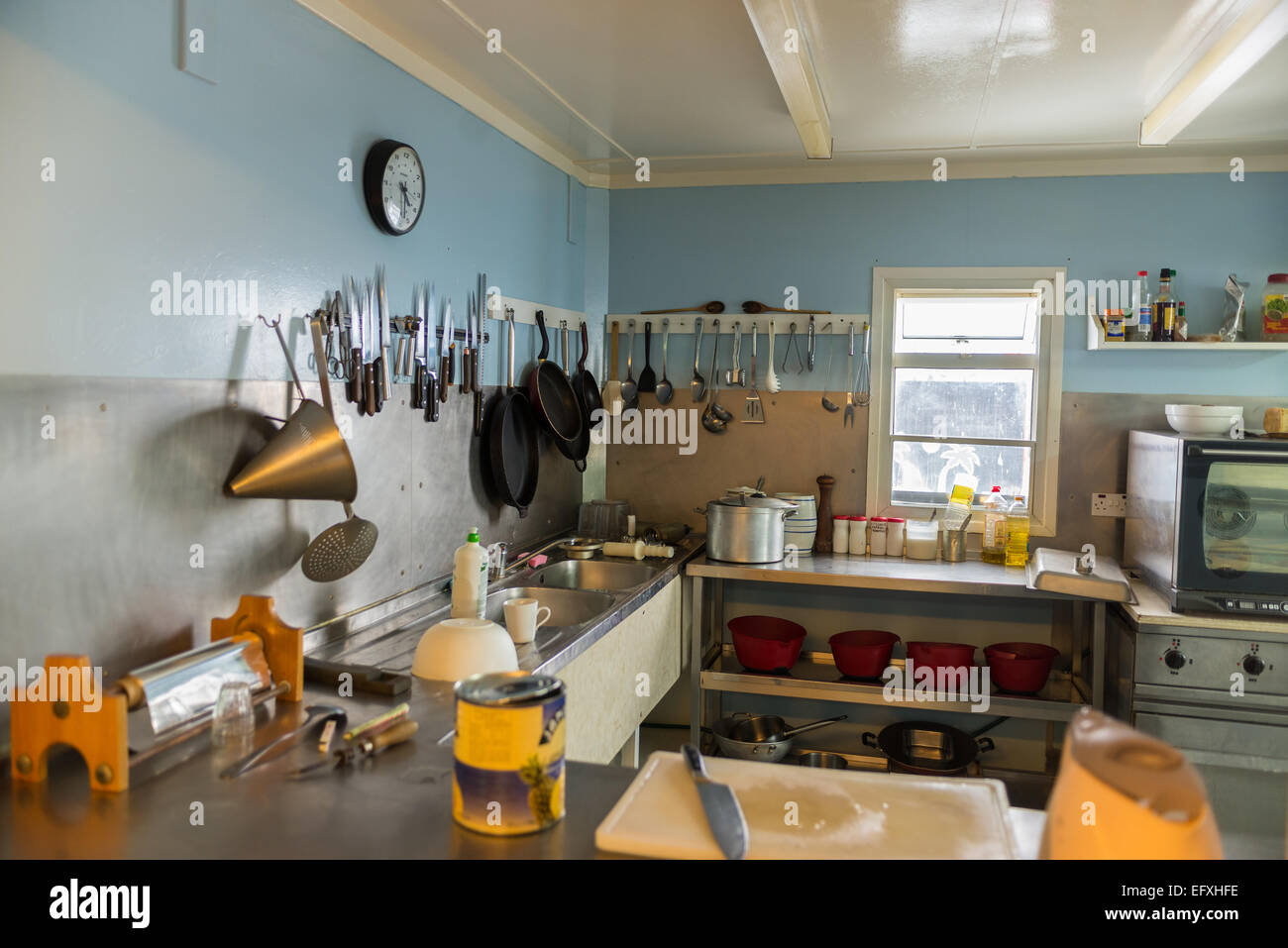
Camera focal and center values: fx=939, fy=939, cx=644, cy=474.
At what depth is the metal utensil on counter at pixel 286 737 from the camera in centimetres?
A: 136

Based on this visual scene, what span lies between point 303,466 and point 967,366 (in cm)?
266

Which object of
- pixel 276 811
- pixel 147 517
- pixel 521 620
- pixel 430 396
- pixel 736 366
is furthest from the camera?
pixel 736 366

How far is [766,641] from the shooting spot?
3.34 m

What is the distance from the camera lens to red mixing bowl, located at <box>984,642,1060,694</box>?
3207 millimetres

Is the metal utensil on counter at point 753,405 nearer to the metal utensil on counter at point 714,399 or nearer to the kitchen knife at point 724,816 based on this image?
the metal utensil on counter at point 714,399

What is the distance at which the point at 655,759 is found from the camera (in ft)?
4.29

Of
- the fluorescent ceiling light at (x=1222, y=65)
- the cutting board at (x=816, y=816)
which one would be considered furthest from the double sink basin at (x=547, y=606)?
the fluorescent ceiling light at (x=1222, y=65)

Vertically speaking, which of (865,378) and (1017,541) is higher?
(865,378)

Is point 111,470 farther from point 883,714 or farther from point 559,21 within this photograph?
point 883,714

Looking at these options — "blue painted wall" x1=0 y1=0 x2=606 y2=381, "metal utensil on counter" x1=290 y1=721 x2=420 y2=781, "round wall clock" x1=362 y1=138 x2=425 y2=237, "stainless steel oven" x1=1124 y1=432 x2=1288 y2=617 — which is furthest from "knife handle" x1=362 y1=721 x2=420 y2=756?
"stainless steel oven" x1=1124 y1=432 x2=1288 y2=617

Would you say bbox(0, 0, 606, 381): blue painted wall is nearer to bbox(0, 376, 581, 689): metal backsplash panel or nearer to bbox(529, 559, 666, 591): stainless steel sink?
bbox(0, 376, 581, 689): metal backsplash panel

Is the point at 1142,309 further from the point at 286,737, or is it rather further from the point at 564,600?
the point at 286,737

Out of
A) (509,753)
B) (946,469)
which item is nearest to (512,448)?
(946,469)

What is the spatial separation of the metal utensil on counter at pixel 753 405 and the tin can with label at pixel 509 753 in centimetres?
279
